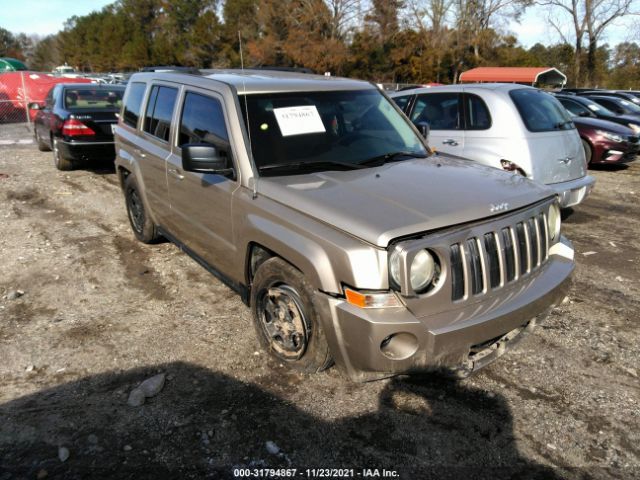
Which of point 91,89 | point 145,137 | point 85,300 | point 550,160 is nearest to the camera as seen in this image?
point 85,300

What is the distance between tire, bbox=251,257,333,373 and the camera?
2.99 metres

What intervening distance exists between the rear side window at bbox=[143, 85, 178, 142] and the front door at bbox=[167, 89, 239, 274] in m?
0.28

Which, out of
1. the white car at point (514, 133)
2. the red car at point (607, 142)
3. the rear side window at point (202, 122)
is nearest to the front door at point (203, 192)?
the rear side window at point (202, 122)

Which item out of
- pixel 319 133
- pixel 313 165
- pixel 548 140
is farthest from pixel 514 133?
pixel 313 165

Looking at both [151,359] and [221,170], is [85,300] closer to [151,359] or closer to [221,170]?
[151,359]

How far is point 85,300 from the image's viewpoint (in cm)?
458

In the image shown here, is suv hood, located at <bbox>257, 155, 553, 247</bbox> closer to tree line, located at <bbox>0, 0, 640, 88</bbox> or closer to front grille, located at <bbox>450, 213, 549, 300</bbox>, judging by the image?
front grille, located at <bbox>450, 213, 549, 300</bbox>

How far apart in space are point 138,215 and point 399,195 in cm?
389

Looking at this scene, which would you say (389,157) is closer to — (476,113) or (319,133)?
(319,133)

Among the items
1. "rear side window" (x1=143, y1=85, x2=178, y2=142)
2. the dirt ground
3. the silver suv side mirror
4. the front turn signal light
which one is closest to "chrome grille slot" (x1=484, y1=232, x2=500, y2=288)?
the front turn signal light

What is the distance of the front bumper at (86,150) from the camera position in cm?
942

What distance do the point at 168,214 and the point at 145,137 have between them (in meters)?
0.91

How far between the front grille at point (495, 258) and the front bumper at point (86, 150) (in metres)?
8.57

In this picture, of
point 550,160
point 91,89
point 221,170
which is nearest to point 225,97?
point 221,170
